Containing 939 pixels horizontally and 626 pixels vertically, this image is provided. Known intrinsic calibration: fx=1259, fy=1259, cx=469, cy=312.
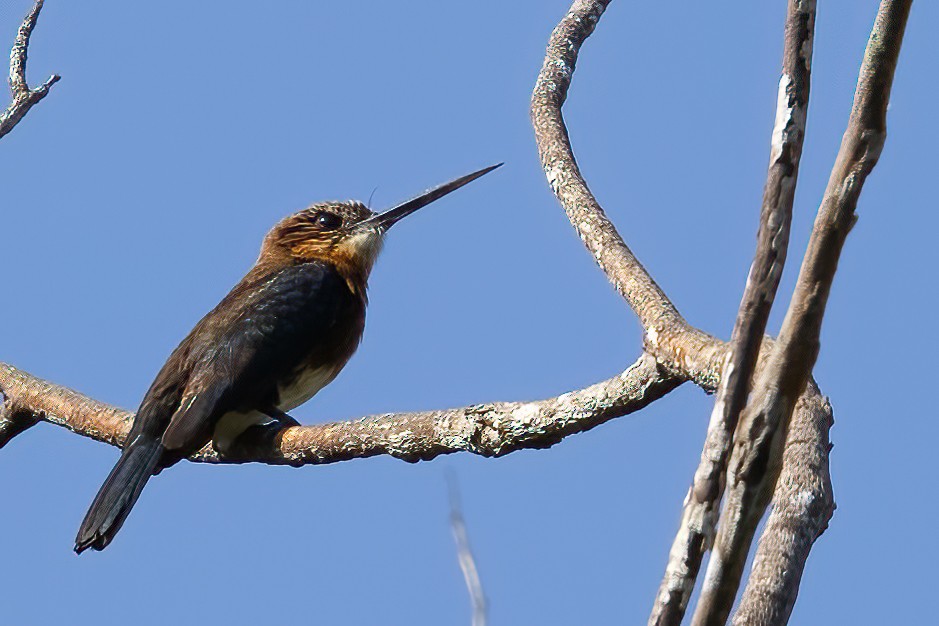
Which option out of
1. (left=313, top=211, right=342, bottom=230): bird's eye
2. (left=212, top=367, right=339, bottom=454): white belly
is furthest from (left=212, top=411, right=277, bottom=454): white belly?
(left=313, top=211, right=342, bottom=230): bird's eye

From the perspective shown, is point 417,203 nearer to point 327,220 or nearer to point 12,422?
point 327,220

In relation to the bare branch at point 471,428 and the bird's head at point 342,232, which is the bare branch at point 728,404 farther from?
the bird's head at point 342,232

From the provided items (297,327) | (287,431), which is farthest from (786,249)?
(297,327)

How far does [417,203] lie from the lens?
5.96m

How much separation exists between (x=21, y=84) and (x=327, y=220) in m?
2.32

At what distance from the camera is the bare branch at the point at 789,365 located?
1.62 m

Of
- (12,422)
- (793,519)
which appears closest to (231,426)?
(12,422)

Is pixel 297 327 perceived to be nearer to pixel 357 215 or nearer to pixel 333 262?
pixel 333 262

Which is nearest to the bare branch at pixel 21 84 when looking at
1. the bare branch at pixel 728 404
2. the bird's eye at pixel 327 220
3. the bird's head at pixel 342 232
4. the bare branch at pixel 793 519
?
the bird's head at pixel 342 232

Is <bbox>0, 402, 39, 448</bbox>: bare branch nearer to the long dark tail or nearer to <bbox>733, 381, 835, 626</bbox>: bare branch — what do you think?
the long dark tail

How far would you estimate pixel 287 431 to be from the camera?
3.92m

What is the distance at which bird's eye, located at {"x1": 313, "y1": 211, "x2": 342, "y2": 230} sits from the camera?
5.92 m

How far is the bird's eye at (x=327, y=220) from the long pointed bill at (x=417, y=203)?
13 centimetres

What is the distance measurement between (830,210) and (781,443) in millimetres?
312
